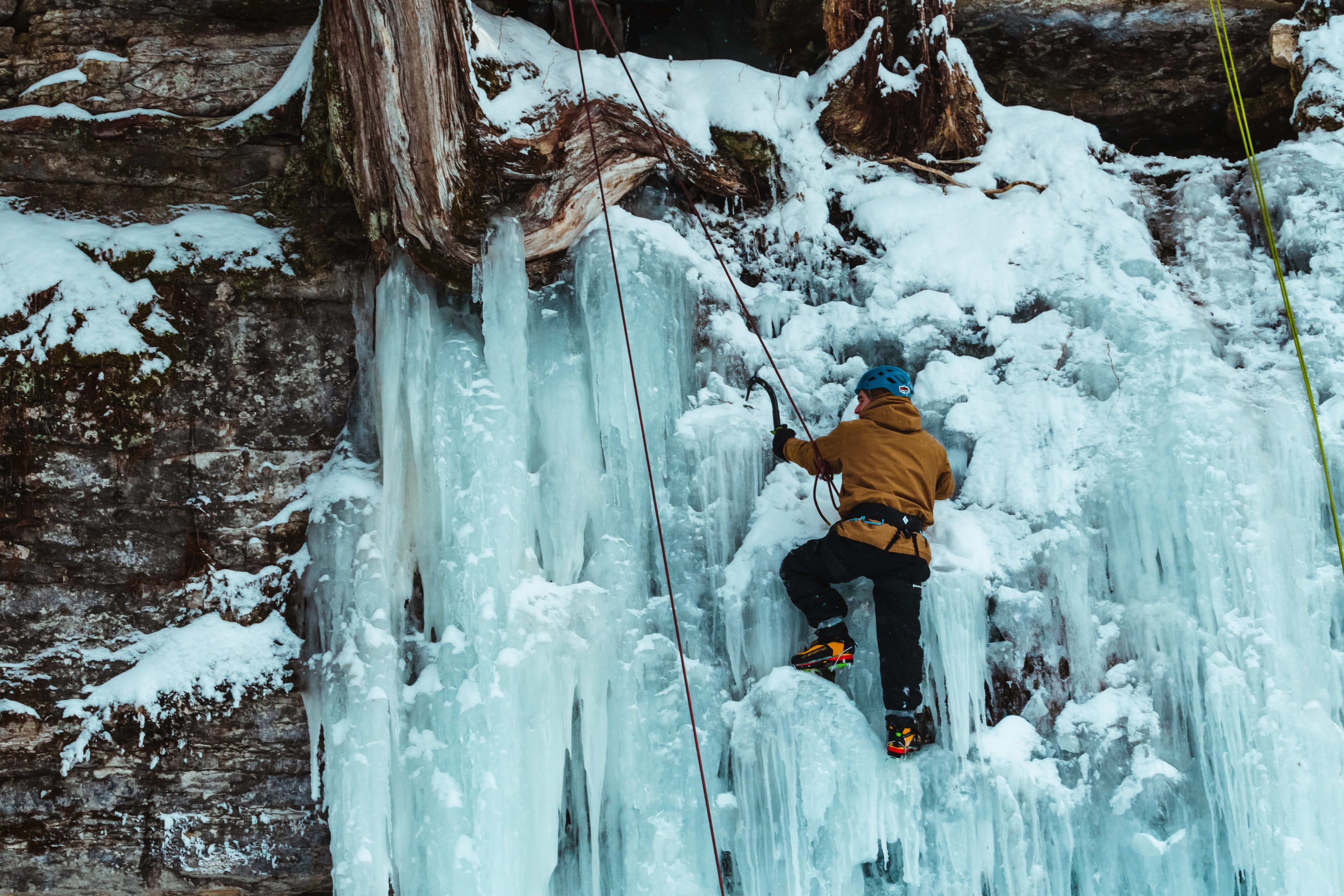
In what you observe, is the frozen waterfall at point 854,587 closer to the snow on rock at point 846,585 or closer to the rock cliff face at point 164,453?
the snow on rock at point 846,585

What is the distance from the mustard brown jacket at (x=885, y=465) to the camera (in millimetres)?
3703

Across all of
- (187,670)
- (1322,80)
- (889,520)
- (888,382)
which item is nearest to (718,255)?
(888,382)

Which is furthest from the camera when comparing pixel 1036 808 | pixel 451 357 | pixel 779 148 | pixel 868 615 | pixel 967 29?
pixel 967 29

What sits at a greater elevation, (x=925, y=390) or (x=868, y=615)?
(x=925, y=390)

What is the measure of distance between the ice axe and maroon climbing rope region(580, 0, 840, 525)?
0.08m

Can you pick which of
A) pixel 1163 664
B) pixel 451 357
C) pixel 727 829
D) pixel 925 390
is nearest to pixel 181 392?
pixel 451 357

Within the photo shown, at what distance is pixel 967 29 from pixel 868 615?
3.38 meters

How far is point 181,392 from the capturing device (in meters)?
4.45

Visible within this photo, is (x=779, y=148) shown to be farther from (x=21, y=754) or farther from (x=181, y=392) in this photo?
(x=21, y=754)

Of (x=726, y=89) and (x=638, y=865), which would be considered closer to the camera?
(x=638, y=865)

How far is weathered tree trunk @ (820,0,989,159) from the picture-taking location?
4.86m

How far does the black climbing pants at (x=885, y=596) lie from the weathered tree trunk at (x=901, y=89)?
2.25 m

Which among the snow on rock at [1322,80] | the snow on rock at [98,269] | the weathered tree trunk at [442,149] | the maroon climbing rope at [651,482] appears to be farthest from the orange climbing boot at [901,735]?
the snow on rock at [1322,80]

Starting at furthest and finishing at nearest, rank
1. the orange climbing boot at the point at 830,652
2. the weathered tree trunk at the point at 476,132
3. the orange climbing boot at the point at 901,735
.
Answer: the weathered tree trunk at the point at 476,132 < the orange climbing boot at the point at 830,652 < the orange climbing boot at the point at 901,735
